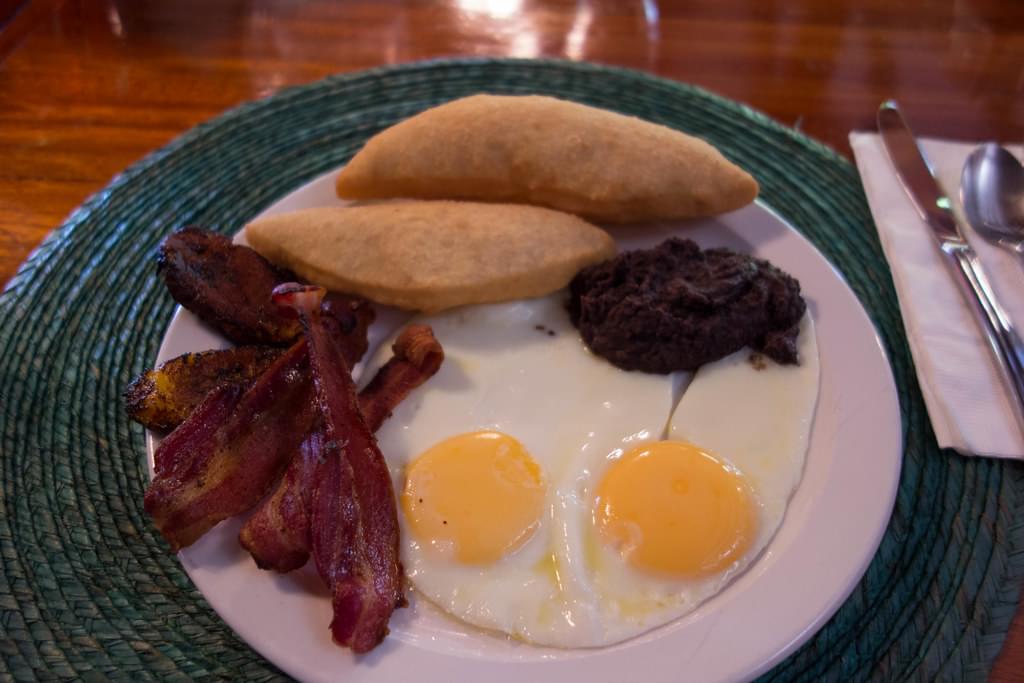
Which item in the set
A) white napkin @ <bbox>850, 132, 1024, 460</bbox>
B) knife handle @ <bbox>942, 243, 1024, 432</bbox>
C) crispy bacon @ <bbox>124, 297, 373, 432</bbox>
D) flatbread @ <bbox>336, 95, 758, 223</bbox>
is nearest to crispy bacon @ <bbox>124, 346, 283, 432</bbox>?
crispy bacon @ <bbox>124, 297, 373, 432</bbox>

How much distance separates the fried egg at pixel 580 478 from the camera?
4.03ft

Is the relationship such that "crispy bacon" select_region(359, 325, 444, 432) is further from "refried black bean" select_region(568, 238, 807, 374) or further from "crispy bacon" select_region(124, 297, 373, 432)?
"refried black bean" select_region(568, 238, 807, 374)

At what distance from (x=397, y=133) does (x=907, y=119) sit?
5.92 feet

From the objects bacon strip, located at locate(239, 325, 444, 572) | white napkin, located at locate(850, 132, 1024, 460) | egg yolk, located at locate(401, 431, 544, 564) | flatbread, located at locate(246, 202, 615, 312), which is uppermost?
flatbread, located at locate(246, 202, 615, 312)

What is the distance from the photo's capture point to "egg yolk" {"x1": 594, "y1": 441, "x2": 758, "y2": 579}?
1250 millimetres

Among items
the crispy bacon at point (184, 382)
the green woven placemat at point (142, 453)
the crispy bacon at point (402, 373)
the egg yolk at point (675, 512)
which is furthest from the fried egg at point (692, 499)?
the crispy bacon at point (184, 382)

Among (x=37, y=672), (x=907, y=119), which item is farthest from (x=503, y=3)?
(x=37, y=672)

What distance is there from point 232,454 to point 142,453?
423mm

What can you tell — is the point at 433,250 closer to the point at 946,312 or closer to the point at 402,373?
the point at 402,373

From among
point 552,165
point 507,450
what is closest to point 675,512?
point 507,450

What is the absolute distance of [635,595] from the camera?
123 centimetres

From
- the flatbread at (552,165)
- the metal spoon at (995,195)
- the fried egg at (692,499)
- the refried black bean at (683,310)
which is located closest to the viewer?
the fried egg at (692,499)

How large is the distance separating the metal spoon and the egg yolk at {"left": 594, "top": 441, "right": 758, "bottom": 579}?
1.13 meters

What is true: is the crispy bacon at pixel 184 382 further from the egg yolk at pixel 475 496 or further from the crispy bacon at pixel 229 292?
the egg yolk at pixel 475 496
